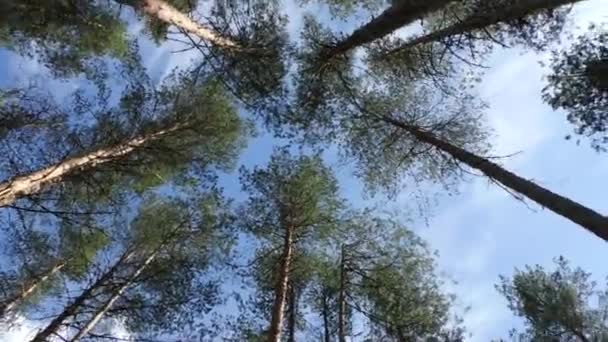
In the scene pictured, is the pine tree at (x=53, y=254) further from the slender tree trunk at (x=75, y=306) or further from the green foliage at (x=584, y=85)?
the green foliage at (x=584, y=85)

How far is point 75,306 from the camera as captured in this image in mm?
9617

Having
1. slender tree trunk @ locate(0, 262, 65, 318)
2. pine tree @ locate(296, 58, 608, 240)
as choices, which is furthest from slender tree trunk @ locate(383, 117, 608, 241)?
slender tree trunk @ locate(0, 262, 65, 318)

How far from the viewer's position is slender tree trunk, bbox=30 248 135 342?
859cm

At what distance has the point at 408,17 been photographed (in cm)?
830

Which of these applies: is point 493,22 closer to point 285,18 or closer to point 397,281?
point 285,18

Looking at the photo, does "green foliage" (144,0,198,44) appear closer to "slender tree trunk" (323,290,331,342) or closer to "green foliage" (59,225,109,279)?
"green foliage" (59,225,109,279)

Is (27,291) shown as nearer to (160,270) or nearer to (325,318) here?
(160,270)

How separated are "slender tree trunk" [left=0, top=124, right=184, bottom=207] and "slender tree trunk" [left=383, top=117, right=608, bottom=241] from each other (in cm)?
376

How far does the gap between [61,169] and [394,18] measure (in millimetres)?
4478

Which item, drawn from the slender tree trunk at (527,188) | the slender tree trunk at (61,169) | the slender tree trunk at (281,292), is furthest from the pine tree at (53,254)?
the slender tree trunk at (527,188)

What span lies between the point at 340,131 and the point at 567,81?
3414mm

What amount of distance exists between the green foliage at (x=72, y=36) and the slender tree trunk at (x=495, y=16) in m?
5.12

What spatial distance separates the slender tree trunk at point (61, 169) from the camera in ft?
22.6

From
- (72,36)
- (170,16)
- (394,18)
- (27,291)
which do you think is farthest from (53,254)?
(394,18)
